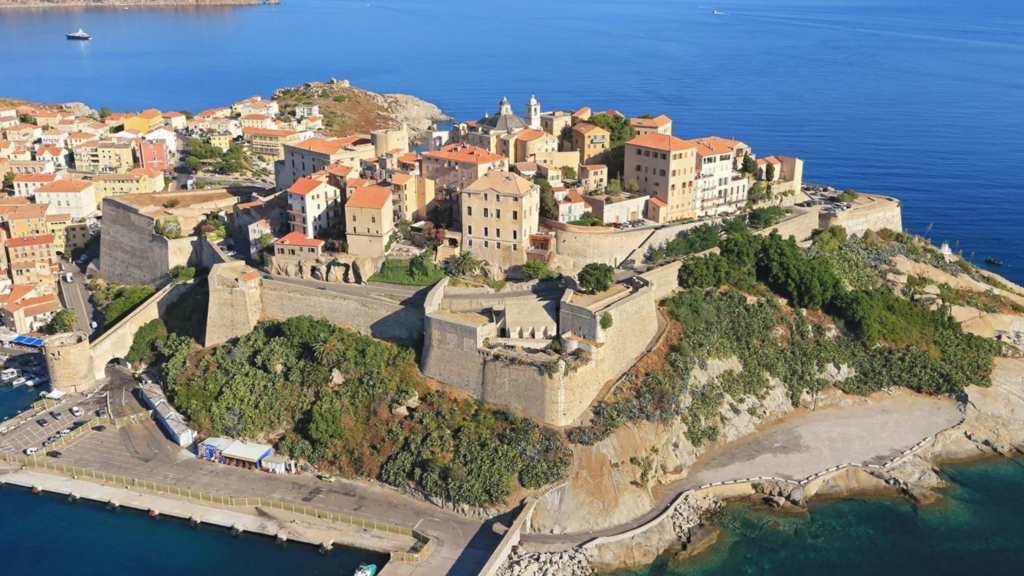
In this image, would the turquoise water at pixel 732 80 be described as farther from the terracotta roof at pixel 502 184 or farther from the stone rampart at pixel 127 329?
the stone rampart at pixel 127 329

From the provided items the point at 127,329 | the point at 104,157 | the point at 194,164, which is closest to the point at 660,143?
the point at 127,329

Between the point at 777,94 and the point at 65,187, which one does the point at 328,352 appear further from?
the point at 777,94

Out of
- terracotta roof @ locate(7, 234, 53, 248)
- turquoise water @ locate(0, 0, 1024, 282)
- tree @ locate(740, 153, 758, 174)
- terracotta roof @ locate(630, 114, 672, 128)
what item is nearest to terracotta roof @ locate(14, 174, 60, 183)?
terracotta roof @ locate(7, 234, 53, 248)

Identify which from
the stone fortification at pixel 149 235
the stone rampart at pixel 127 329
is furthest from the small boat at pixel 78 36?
the stone rampart at pixel 127 329

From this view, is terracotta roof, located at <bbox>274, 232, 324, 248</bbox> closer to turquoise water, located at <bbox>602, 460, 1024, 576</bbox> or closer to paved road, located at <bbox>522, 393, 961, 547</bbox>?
paved road, located at <bbox>522, 393, 961, 547</bbox>

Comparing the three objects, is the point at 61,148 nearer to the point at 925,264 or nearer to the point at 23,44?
the point at 925,264

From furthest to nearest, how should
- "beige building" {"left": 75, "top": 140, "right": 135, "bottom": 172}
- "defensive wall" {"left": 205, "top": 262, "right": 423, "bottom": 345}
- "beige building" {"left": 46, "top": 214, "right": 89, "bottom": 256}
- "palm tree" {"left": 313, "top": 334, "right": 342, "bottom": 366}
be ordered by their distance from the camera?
"beige building" {"left": 75, "top": 140, "right": 135, "bottom": 172} → "beige building" {"left": 46, "top": 214, "right": 89, "bottom": 256} → "defensive wall" {"left": 205, "top": 262, "right": 423, "bottom": 345} → "palm tree" {"left": 313, "top": 334, "right": 342, "bottom": 366}
